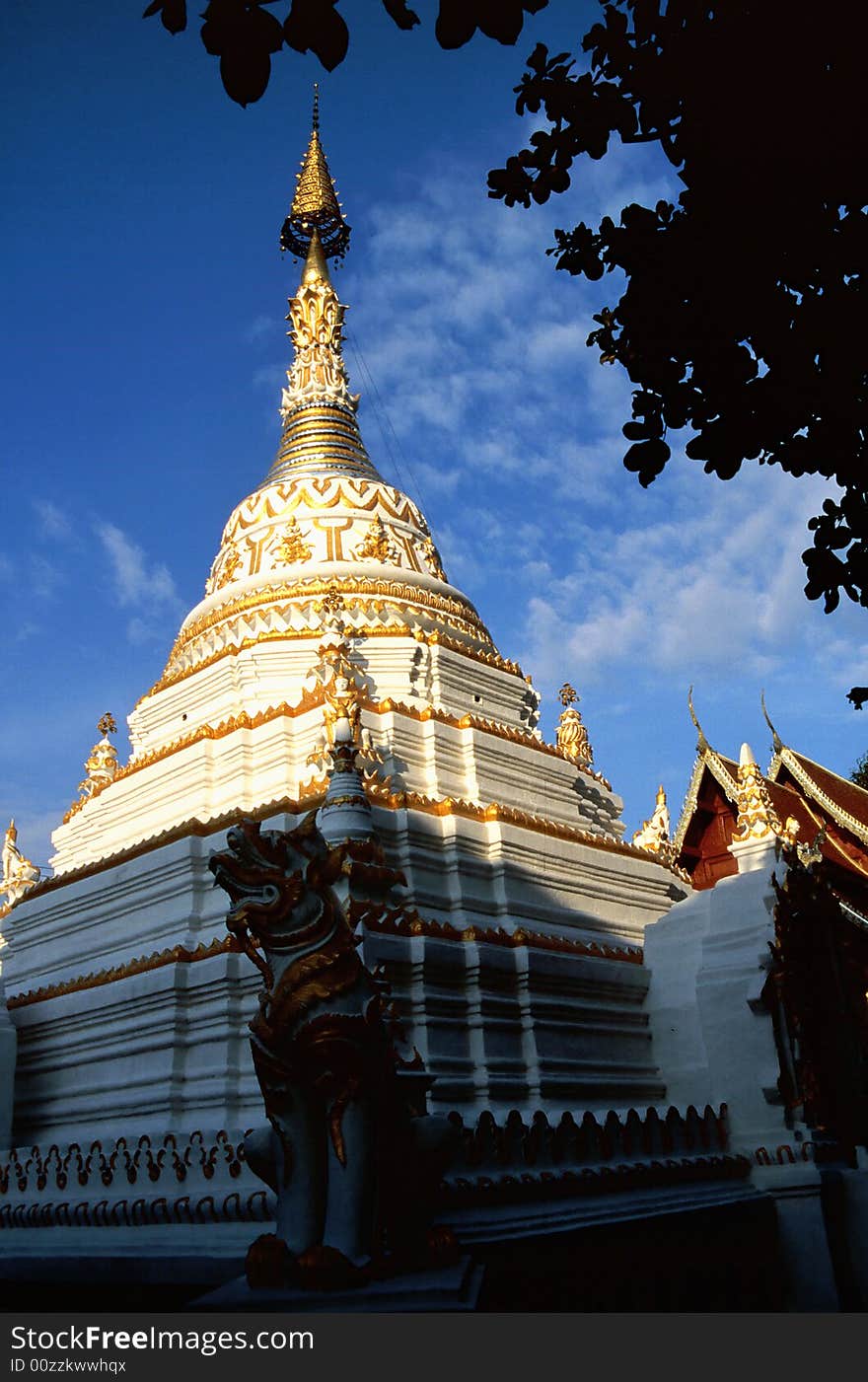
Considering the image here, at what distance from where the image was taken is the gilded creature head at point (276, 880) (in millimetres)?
6695

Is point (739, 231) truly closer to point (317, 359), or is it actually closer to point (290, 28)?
point (290, 28)

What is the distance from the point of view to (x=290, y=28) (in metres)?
3.91

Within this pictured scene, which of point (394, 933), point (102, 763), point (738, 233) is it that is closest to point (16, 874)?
point (102, 763)

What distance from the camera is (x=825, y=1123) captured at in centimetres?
1248

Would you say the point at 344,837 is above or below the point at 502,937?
above

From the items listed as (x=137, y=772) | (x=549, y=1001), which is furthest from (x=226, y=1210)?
(x=137, y=772)

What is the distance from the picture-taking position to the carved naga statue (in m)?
6.10

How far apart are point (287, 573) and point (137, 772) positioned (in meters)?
4.93

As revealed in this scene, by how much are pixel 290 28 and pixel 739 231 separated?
250 cm

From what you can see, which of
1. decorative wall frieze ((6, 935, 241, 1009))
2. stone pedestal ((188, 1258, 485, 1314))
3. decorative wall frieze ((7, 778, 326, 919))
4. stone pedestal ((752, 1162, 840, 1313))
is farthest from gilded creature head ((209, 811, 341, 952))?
stone pedestal ((752, 1162, 840, 1313))

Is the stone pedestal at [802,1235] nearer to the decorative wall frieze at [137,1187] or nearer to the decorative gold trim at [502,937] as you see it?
the decorative gold trim at [502,937]

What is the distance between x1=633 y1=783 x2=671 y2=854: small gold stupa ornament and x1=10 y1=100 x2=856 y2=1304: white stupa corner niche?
0.15 feet

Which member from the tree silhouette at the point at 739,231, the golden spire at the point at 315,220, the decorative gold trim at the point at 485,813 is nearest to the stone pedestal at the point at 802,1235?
the decorative gold trim at the point at 485,813

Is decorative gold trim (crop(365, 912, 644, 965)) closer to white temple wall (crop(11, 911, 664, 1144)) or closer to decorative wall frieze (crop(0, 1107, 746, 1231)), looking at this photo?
white temple wall (crop(11, 911, 664, 1144))
